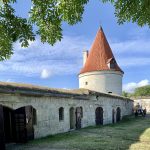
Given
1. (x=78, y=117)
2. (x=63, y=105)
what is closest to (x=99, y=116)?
(x=78, y=117)

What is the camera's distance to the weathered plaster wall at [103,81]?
39969 mm

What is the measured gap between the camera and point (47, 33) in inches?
280

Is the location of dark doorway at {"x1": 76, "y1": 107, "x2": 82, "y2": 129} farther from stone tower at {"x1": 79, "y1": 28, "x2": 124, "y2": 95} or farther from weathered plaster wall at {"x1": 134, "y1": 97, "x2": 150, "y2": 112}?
weathered plaster wall at {"x1": 134, "y1": 97, "x2": 150, "y2": 112}

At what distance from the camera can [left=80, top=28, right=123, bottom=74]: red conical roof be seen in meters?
41.1

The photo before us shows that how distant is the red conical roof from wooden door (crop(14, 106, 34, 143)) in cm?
2387

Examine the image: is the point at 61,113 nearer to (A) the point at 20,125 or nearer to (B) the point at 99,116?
(A) the point at 20,125

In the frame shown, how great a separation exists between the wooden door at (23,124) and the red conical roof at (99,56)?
23872 mm

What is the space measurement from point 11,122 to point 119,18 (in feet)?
38.3

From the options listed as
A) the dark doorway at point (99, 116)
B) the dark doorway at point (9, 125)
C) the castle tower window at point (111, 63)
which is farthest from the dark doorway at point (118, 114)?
the dark doorway at point (9, 125)

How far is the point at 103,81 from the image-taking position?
40000 millimetres

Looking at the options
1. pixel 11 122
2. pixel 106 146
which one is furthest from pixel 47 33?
pixel 11 122

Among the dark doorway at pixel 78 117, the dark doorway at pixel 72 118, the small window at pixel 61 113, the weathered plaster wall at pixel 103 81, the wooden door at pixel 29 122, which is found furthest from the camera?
the weathered plaster wall at pixel 103 81

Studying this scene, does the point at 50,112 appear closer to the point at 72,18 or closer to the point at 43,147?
the point at 43,147

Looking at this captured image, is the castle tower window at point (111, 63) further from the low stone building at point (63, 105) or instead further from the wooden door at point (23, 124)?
the wooden door at point (23, 124)
